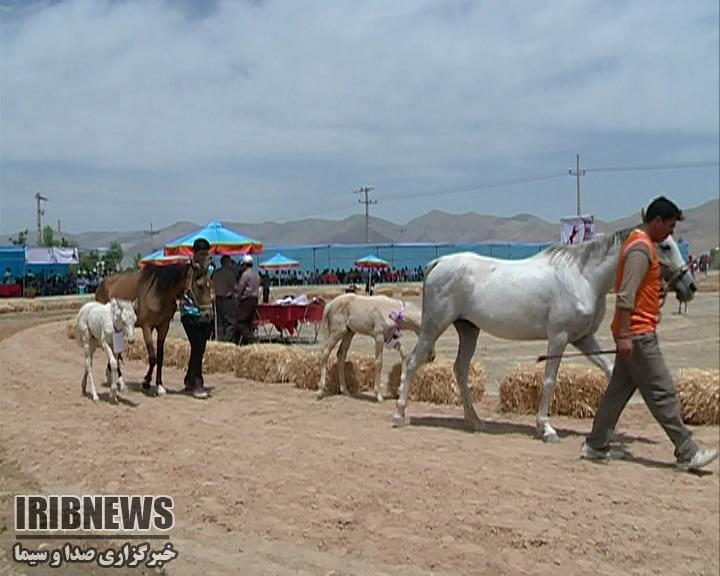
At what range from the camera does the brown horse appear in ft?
37.6

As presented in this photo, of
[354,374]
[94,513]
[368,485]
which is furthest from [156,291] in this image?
[94,513]

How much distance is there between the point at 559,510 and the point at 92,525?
3.13 meters

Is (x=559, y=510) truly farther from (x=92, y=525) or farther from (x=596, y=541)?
(x=92, y=525)

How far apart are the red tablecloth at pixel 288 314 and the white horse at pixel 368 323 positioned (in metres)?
6.18

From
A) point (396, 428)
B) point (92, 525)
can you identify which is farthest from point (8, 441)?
point (396, 428)

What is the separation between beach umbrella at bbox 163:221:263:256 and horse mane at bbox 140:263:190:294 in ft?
21.7

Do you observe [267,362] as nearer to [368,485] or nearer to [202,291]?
[202,291]

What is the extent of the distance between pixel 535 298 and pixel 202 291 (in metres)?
4.90

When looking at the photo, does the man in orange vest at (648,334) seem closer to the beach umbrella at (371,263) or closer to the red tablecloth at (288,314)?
the red tablecloth at (288,314)

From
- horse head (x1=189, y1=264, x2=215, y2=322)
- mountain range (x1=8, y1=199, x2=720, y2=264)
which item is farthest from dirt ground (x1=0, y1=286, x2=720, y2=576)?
mountain range (x1=8, y1=199, x2=720, y2=264)

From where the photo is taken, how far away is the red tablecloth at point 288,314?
58.2ft

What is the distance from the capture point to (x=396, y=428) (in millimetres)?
8977

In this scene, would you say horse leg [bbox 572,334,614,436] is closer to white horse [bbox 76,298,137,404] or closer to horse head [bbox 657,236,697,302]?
horse head [bbox 657,236,697,302]

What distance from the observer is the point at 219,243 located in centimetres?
1853
